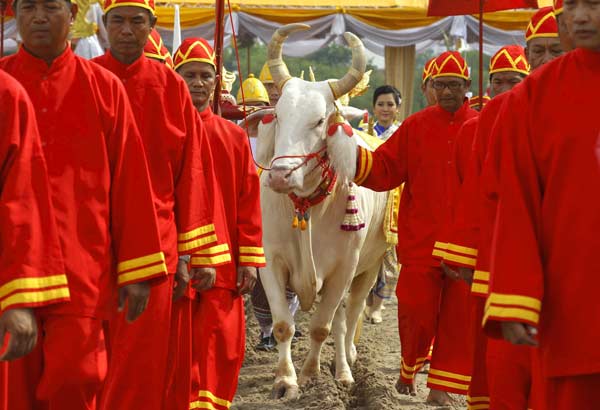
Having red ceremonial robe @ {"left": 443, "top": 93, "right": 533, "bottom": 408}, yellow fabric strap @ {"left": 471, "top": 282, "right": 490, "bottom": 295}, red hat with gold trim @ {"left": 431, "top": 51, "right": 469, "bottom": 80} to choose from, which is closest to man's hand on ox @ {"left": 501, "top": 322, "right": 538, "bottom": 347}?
red ceremonial robe @ {"left": 443, "top": 93, "right": 533, "bottom": 408}

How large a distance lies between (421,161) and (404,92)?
1370 centimetres

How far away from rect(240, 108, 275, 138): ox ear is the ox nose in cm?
88

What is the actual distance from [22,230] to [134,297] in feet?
2.54

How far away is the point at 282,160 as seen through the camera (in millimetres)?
7512

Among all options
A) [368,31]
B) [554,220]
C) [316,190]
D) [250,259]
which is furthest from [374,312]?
[368,31]

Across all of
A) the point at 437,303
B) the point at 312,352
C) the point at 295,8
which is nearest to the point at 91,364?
the point at 437,303

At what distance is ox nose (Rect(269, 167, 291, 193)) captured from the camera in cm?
730

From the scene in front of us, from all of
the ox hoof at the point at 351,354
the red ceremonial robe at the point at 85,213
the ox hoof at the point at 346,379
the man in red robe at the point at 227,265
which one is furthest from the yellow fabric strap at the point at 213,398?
the ox hoof at the point at 351,354

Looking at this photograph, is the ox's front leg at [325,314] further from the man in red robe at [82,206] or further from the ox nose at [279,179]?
the man in red robe at [82,206]

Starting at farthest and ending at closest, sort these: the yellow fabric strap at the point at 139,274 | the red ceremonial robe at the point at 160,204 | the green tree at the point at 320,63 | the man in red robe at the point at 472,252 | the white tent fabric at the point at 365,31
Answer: the green tree at the point at 320,63 → the white tent fabric at the point at 365,31 → the man in red robe at the point at 472,252 → the red ceremonial robe at the point at 160,204 → the yellow fabric strap at the point at 139,274

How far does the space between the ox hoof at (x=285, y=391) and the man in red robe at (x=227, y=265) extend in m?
1.55

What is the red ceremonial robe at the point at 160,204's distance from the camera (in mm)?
A: 5223

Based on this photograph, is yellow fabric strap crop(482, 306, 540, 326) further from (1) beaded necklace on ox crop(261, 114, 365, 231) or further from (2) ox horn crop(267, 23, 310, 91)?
(2) ox horn crop(267, 23, 310, 91)

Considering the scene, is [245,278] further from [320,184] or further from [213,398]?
[320,184]
